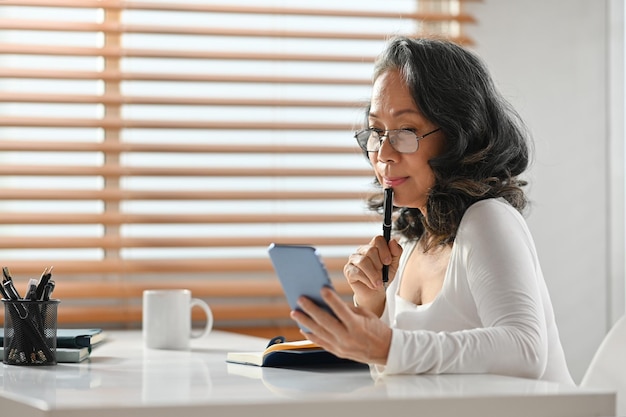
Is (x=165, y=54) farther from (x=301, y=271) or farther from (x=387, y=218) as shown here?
(x=301, y=271)

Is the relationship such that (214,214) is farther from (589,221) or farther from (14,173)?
(589,221)

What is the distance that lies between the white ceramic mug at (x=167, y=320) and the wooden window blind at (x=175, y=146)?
1.64ft

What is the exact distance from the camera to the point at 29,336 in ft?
4.63

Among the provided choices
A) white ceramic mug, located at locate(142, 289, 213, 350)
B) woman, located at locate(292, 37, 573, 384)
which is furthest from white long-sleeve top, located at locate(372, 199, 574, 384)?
white ceramic mug, located at locate(142, 289, 213, 350)

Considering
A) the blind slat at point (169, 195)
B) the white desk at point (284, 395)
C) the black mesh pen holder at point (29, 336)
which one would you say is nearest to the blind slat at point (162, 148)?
the blind slat at point (169, 195)

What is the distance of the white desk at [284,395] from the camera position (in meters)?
0.92

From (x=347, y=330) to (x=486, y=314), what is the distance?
27 cm

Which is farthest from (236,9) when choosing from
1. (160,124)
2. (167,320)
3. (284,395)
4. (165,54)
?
(284,395)

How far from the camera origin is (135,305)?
2348 millimetres

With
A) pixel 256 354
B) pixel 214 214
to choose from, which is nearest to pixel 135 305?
pixel 214 214

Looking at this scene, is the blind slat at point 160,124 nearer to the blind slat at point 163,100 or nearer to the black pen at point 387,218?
the blind slat at point 163,100

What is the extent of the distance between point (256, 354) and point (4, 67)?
133 cm

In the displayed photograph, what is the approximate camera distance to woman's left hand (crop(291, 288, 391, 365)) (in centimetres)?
111

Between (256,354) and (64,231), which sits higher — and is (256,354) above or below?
below
